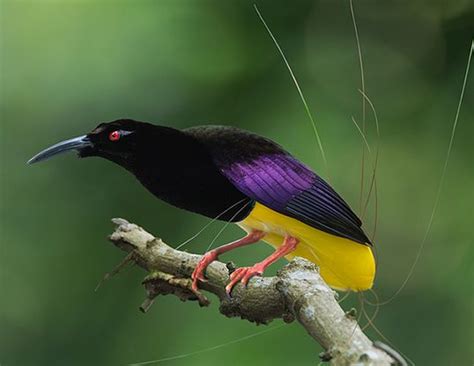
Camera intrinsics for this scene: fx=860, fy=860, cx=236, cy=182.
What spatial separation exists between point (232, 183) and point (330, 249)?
0.21 m

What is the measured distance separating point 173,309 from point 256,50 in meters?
0.87

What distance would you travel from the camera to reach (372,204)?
2396mm

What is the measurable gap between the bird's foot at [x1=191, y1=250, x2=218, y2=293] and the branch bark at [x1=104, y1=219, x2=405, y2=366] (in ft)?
0.03

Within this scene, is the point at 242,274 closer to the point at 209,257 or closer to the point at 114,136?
the point at 209,257

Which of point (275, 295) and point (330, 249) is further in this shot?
point (330, 249)

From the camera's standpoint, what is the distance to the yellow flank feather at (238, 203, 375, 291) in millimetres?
1426

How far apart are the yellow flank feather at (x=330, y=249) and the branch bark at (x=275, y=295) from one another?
11 cm

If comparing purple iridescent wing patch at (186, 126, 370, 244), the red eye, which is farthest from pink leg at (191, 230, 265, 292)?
the red eye

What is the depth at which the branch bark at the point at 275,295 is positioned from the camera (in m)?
1.00

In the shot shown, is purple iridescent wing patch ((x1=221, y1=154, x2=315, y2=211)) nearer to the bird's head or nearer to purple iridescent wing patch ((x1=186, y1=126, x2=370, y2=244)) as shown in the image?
purple iridescent wing patch ((x1=186, y1=126, x2=370, y2=244))

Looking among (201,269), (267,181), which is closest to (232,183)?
(267,181)

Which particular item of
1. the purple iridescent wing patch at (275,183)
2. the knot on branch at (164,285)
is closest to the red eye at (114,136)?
the purple iridescent wing patch at (275,183)

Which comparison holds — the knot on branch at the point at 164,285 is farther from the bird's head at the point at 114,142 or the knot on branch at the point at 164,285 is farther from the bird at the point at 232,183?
the bird's head at the point at 114,142

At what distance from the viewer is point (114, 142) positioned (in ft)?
4.50
